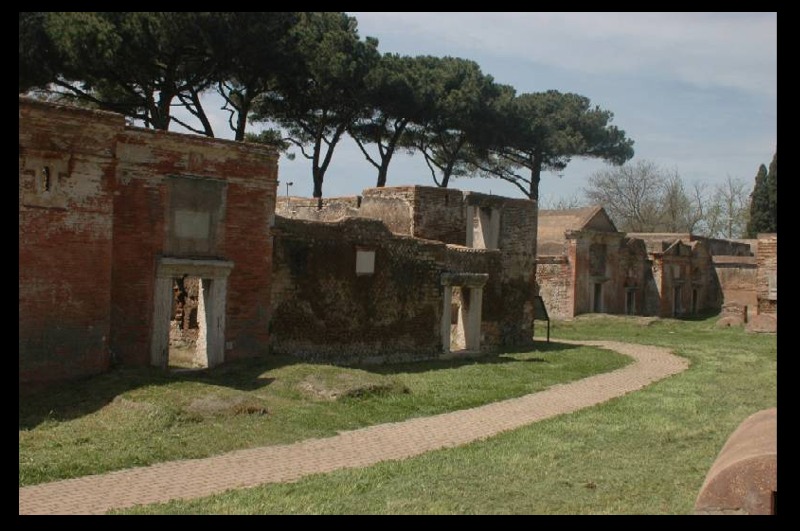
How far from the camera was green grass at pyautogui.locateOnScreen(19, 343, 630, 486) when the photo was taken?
10.8 m

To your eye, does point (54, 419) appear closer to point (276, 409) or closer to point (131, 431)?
point (131, 431)

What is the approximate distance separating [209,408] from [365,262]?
729 cm

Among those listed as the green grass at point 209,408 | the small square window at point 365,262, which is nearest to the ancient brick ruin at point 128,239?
the green grass at point 209,408

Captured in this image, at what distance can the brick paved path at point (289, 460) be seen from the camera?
28.9ft

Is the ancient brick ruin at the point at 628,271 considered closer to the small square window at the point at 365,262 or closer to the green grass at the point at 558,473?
the small square window at the point at 365,262

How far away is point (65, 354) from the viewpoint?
1398 cm

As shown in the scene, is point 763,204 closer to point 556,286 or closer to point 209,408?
point 556,286

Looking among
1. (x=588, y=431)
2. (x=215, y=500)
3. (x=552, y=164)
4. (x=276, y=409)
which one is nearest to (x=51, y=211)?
(x=276, y=409)

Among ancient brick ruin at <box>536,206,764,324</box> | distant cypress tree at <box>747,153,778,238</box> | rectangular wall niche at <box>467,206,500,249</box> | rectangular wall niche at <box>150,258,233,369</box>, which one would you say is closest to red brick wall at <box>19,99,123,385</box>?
rectangular wall niche at <box>150,258,233,369</box>

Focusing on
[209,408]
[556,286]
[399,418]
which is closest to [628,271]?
[556,286]

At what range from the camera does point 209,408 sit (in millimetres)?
12812

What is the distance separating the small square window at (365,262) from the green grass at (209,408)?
2.61m
